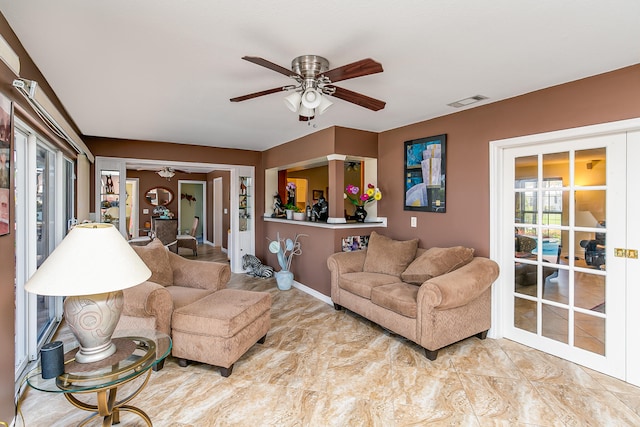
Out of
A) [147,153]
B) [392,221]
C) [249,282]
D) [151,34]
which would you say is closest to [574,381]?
[392,221]

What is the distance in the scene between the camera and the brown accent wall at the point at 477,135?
239 cm

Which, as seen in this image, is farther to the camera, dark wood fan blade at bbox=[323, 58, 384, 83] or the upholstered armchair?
the upholstered armchair

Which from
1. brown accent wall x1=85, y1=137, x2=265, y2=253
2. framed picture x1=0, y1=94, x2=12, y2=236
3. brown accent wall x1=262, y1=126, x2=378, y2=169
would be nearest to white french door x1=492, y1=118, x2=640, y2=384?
brown accent wall x1=262, y1=126, x2=378, y2=169

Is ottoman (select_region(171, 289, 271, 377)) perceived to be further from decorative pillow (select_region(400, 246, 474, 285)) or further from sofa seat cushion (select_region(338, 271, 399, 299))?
decorative pillow (select_region(400, 246, 474, 285))

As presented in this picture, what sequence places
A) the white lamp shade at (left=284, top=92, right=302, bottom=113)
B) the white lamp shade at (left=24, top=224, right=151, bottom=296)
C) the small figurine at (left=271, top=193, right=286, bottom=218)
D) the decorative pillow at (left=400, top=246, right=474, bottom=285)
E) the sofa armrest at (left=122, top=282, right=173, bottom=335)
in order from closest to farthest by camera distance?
the white lamp shade at (left=24, top=224, right=151, bottom=296) → the white lamp shade at (left=284, top=92, right=302, bottom=113) → the sofa armrest at (left=122, top=282, right=173, bottom=335) → the decorative pillow at (left=400, top=246, right=474, bottom=285) → the small figurine at (left=271, top=193, right=286, bottom=218)

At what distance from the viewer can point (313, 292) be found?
178 inches

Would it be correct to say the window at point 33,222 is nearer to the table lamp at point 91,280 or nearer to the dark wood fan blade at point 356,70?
the table lamp at point 91,280

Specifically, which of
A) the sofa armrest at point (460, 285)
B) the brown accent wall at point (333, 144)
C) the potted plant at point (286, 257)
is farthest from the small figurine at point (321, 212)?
the sofa armrest at point (460, 285)

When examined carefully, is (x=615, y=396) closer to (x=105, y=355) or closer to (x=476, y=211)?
(x=476, y=211)

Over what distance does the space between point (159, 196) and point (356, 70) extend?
8638 millimetres

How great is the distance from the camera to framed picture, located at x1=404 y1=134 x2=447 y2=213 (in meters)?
3.56

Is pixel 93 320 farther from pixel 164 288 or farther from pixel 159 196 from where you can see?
pixel 159 196

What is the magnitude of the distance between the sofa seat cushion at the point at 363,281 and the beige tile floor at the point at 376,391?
50 cm

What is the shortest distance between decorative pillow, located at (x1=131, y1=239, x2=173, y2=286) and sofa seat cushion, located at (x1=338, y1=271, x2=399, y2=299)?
181cm
